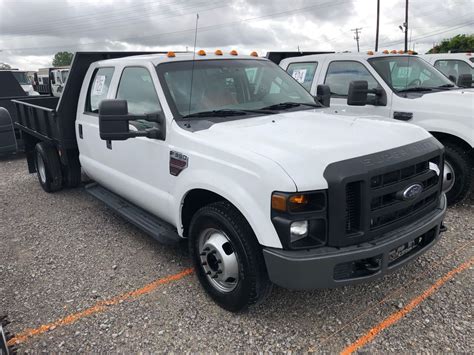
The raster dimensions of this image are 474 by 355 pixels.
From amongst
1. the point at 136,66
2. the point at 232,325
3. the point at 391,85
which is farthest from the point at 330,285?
the point at 391,85

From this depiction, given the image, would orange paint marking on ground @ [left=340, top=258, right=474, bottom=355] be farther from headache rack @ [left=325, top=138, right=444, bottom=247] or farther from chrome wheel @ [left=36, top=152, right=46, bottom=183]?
chrome wheel @ [left=36, top=152, right=46, bottom=183]

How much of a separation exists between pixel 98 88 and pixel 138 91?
3.48 feet

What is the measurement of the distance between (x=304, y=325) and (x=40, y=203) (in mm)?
4519

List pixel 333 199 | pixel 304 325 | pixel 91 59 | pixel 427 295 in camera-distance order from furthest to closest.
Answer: pixel 91 59 → pixel 427 295 → pixel 304 325 → pixel 333 199

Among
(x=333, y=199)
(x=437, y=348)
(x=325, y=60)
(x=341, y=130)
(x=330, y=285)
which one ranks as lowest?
(x=437, y=348)

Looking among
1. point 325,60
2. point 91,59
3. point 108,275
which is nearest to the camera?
point 108,275

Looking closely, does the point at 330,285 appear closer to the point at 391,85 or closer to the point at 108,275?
Result: the point at 108,275

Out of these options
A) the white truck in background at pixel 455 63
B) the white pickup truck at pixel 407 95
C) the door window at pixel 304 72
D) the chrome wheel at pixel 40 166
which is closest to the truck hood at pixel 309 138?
the white pickup truck at pixel 407 95

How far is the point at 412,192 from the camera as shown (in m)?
2.82

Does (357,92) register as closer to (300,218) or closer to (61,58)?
(300,218)

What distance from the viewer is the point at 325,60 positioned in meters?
6.35

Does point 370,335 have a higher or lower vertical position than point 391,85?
lower

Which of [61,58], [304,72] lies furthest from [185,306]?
[61,58]

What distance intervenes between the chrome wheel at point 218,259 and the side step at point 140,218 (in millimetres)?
457
